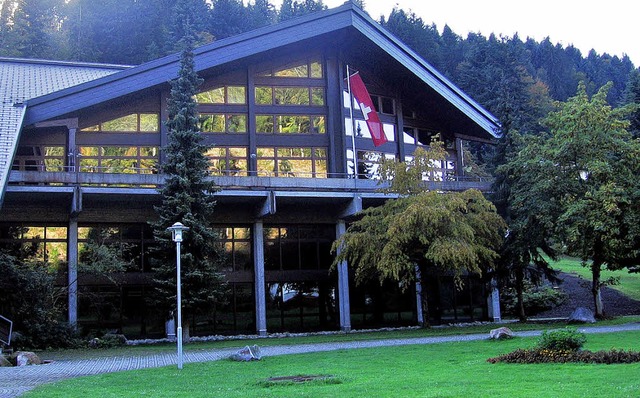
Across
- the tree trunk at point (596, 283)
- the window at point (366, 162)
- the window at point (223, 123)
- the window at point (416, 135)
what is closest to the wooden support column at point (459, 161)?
the window at point (416, 135)

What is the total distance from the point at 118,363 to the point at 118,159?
15735mm

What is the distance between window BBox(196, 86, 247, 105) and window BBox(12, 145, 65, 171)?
7.51m

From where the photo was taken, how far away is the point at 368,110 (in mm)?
37094

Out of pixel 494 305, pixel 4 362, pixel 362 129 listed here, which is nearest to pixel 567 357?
pixel 4 362

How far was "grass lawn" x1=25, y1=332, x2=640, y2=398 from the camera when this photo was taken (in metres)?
11.6

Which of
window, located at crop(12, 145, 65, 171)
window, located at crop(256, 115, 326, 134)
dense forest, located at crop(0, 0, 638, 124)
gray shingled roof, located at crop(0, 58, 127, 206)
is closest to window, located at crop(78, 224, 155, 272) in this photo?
window, located at crop(12, 145, 65, 171)

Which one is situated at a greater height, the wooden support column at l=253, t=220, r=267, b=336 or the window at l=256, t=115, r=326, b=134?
the window at l=256, t=115, r=326, b=134

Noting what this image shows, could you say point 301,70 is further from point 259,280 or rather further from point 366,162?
point 259,280

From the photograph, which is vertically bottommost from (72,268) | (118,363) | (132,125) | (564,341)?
(118,363)

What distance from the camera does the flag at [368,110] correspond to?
3700cm

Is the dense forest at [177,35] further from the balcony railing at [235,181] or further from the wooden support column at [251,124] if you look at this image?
the balcony railing at [235,181]

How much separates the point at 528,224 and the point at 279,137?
13.4 metres

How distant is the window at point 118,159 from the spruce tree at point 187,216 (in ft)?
19.4

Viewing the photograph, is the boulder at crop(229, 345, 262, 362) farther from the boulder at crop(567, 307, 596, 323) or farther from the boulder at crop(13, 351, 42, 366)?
the boulder at crop(567, 307, 596, 323)
